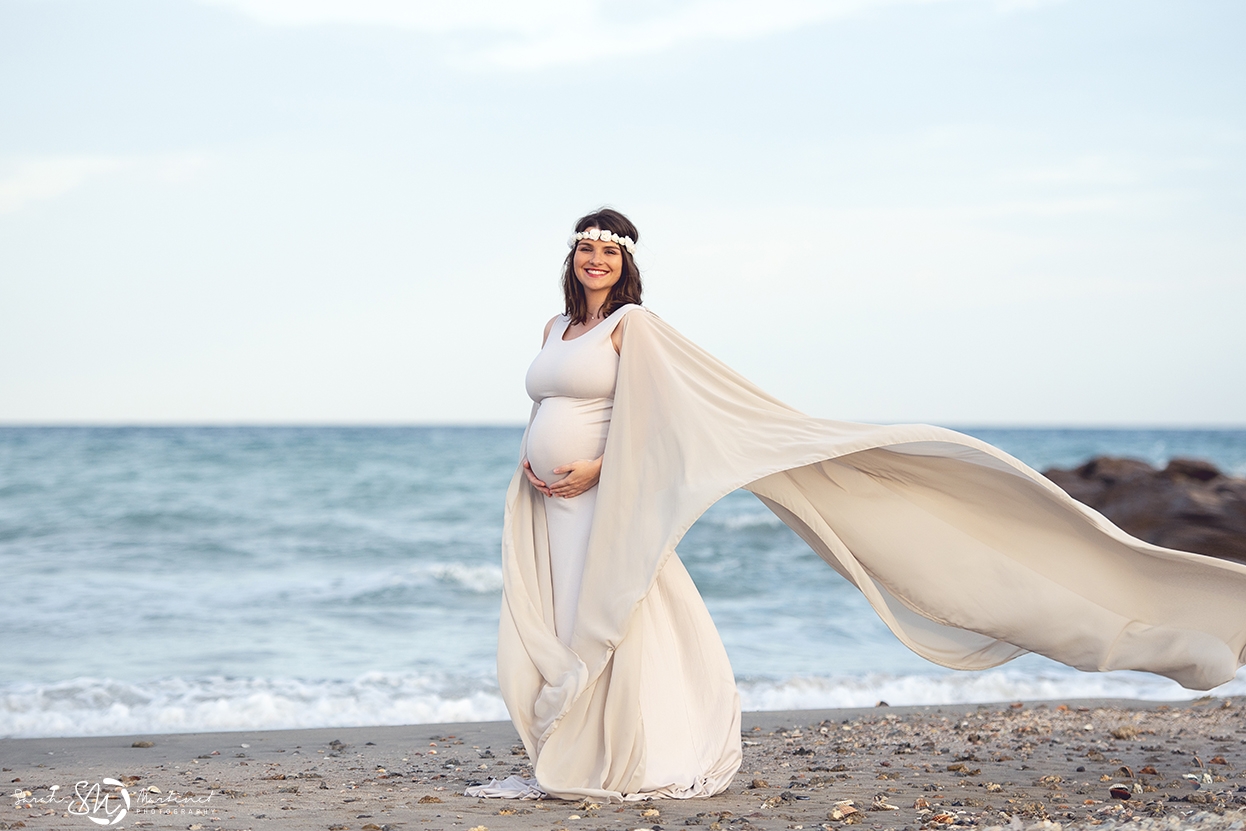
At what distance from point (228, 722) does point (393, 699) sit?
1.05m

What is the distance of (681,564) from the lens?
12.7ft

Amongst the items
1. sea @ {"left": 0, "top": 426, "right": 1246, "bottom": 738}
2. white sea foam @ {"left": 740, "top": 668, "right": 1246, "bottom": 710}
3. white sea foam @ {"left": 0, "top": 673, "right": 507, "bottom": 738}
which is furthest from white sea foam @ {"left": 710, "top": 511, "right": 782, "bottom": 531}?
white sea foam @ {"left": 0, "top": 673, "right": 507, "bottom": 738}

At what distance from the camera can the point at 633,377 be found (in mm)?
3893

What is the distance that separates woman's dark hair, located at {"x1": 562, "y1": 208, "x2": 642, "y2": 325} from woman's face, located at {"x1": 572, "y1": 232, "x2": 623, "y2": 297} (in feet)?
Answer: 0.12

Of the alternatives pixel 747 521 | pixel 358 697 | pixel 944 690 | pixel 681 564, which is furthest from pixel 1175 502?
pixel 681 564

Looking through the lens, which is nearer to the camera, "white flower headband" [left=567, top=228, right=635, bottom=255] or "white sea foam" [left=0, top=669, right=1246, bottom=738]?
"white flower headband" [left=567, top=228, right=635, bottom=255]

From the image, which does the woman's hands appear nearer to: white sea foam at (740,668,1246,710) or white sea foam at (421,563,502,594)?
white sea foam at (740,668,1246,710)

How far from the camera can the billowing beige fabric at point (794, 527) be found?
375cm

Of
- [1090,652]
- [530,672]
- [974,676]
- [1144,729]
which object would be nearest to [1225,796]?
[1090,652]

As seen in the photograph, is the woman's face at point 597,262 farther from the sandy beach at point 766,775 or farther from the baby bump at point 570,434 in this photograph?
the sandy beach at point 766,775

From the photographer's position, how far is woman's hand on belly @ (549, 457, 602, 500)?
3930mm

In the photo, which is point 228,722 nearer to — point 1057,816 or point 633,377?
point 633,377

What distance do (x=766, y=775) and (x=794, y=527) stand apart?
3.66 feet

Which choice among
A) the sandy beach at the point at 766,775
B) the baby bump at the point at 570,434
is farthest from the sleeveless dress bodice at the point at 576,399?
the sandy beach at the point at 766,775
